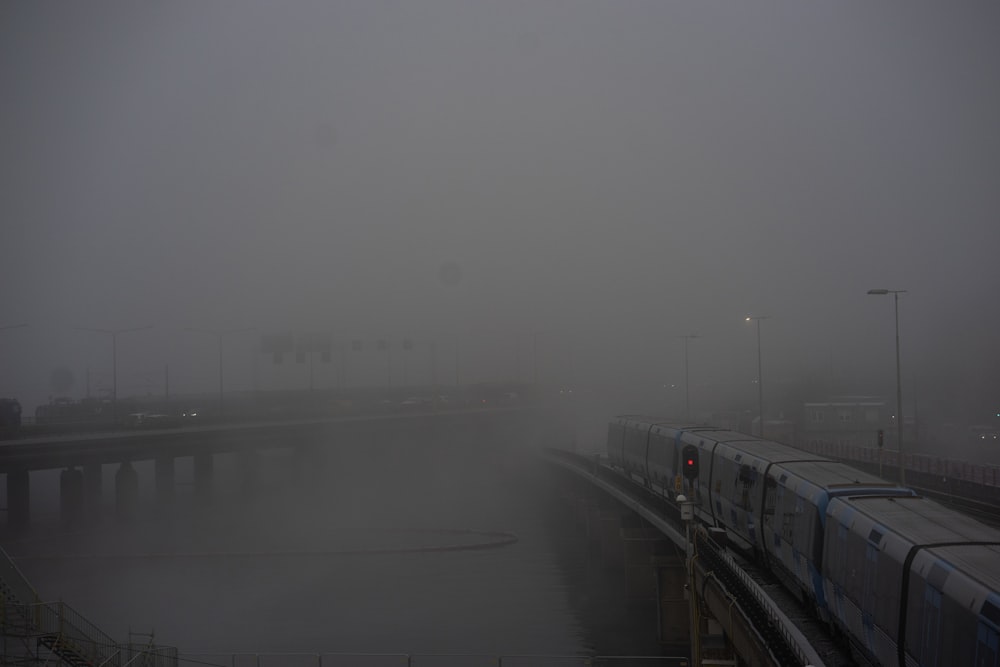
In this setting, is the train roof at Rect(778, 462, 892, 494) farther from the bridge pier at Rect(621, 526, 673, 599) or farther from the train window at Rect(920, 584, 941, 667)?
the bridge pier at Rect(621, 526, 673, 599)

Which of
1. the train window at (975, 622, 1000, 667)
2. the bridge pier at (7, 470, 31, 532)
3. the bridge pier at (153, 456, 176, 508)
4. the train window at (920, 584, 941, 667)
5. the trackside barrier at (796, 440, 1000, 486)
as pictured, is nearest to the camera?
the train window at (975, 622, 1000, 667)

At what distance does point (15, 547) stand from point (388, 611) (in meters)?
31.3

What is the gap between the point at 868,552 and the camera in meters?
14.9

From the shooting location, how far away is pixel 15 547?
56.8 m

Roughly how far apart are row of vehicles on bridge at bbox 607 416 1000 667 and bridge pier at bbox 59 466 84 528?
53468 mm

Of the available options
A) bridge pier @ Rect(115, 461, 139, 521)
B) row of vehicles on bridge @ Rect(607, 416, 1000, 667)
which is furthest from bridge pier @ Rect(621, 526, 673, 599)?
bridge pier @ Rect(115, 461, 139, 521)

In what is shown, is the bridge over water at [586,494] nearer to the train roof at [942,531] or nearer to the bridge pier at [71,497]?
the bridge pier at [71,497]

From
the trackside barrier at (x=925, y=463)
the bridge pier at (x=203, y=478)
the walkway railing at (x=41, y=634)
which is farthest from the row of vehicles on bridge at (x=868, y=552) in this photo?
the bridge pier at (x=203, y=478)

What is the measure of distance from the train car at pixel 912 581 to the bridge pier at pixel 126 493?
6381 centimetres

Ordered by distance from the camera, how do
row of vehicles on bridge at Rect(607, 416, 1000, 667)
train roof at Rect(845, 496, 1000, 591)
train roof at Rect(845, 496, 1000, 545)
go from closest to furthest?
row of vehicles on bridge at Rect(607, 416, 1000, 667) → train roof at Rect(845, 496, 1000, 591) → train roof at Rect(845, 496, 1000, 545)

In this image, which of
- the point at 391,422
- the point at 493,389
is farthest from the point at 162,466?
the point at 493,389

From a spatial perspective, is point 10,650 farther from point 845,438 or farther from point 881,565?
point 845,438

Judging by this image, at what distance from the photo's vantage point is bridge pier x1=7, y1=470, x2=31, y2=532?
59.4 m

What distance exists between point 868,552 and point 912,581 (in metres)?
1.98
